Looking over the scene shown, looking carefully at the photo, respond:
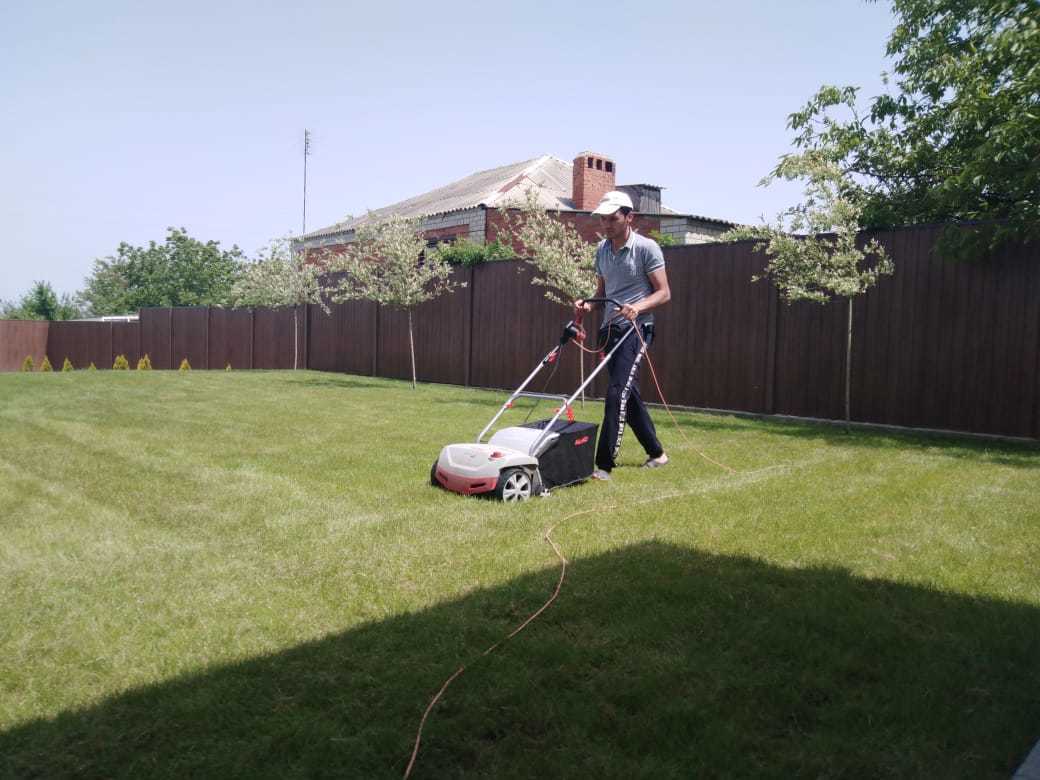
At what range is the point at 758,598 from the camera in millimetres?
3137

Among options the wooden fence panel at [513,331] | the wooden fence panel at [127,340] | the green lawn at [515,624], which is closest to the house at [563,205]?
the wooden fence panel at [127,340]

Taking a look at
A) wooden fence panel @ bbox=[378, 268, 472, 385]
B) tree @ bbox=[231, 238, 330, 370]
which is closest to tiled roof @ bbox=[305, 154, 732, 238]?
tree @ bbox=[231, 238, 330, 370]

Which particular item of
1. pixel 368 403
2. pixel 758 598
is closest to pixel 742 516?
pixel 758 598

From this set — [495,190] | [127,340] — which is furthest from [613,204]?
[127,340]

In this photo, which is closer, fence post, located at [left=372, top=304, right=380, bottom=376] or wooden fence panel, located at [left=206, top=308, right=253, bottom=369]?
fence post, located at [left=372, top=304, right=380, bottom=376]

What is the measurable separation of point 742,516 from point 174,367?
2518 centimetres

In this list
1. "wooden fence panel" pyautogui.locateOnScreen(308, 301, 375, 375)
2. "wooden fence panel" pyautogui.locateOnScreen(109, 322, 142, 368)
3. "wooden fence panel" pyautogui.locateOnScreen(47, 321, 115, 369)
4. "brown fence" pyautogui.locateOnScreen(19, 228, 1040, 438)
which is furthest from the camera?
"wooden fence panel" pyautogui.locateOnScreen(47, 321, 115, 369)

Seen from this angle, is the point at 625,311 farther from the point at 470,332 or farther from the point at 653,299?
the point at 470,332

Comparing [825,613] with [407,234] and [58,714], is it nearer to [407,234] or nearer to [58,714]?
[58,714]

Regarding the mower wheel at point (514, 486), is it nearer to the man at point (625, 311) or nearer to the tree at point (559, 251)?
the man at point (625, 311)

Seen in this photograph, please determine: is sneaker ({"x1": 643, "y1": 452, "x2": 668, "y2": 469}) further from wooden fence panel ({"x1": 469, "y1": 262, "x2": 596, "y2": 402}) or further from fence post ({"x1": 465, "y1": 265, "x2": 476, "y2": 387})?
fence post ({"x1": 465, "y1": 265, "x2": 476, "y2": 387})

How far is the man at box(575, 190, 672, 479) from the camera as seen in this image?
5664 millimetres

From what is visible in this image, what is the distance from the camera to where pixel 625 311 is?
18.2 ft

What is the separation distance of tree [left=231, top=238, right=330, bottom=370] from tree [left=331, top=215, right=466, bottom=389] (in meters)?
4.11
